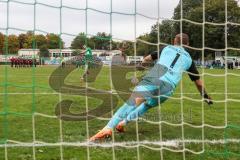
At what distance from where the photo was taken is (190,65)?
7902mm

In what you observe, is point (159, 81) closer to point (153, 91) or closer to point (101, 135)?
point (153, 91)

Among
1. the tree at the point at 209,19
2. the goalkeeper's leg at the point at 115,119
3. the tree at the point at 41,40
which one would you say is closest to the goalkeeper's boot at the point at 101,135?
the goalkeeper's leg at the point at 115,119

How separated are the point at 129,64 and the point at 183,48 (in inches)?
51.0

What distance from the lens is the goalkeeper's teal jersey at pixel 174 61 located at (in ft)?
25.6

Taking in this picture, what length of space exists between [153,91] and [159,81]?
0.18m

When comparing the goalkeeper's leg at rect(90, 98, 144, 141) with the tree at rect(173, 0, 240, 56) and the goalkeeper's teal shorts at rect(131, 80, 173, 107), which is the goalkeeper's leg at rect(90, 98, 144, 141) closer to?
the goalkeeper's teal shorts at rect(131, 80, 173, 107)

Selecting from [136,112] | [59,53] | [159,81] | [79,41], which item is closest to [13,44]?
[59,53]

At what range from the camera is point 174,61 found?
7.82m

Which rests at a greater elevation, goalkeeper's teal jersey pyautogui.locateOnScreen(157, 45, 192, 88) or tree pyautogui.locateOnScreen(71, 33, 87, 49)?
tree pyautogui.locateOnScreen(71, 33, 87, 49)

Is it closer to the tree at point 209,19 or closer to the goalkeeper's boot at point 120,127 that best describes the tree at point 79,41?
the goalkeeper's boot at point 120,127

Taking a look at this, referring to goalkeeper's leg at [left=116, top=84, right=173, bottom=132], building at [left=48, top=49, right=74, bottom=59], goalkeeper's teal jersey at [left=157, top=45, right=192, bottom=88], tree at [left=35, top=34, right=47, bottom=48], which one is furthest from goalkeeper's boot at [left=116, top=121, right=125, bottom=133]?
tree at [left=35, top=34, right=47, bottom=48]

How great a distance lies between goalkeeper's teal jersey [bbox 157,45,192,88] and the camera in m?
7.81

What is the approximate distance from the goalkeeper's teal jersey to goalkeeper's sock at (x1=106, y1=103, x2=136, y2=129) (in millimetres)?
724

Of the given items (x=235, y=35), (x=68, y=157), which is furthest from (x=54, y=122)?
(x=235, y=35)
